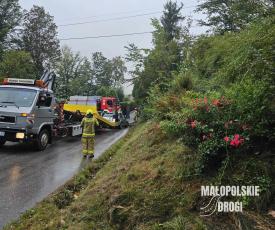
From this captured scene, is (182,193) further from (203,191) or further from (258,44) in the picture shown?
(258,44)

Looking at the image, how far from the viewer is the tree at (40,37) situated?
5162 centimetres

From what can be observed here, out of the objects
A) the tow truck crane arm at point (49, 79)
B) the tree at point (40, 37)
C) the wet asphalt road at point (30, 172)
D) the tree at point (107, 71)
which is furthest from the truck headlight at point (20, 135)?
the tree at point (107, 71)

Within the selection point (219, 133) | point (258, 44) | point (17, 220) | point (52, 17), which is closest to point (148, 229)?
point (219, 133)

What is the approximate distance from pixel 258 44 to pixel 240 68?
0.48 m

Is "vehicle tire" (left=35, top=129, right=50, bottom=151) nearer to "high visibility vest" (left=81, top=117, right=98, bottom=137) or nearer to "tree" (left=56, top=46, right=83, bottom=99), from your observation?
"high visibility vest" (left=81, top=117, right=98, bottom=137)

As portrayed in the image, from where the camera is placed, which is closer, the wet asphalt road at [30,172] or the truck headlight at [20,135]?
the wet asphalt road at [30,172]

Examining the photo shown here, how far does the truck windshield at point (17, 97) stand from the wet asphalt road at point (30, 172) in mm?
1666

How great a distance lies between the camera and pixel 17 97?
13.6m

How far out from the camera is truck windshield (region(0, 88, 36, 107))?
13.4 m

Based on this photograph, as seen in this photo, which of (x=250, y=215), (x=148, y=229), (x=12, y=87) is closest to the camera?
(x=250, y=215)

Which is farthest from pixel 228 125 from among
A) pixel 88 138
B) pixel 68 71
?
pixel 68 71

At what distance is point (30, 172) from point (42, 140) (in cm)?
432

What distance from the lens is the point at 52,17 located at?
53.5m

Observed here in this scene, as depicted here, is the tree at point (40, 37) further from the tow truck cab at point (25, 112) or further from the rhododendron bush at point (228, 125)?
the rhododendron bush at point (228, 125)
